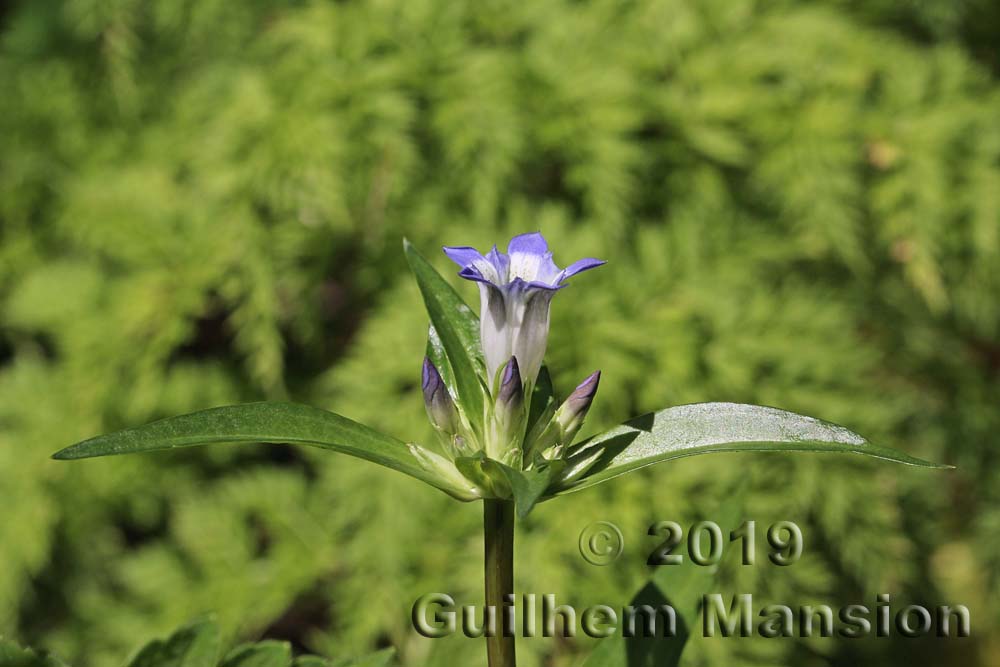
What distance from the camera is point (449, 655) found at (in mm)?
1301

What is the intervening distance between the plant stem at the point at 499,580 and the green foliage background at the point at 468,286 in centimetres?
77

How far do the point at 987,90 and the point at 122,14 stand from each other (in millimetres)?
1424

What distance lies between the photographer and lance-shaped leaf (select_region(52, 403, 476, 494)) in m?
0.36

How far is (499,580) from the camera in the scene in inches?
17.0

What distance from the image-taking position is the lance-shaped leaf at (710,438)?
1.27ft

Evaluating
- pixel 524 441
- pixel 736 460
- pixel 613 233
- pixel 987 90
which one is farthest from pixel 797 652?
pixel 524 441

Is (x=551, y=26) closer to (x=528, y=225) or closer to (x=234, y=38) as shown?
(x=528, y=225)

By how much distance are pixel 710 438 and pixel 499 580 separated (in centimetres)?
11

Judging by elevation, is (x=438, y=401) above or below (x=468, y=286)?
below

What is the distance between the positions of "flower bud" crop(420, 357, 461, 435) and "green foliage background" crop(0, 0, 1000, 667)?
75cm
